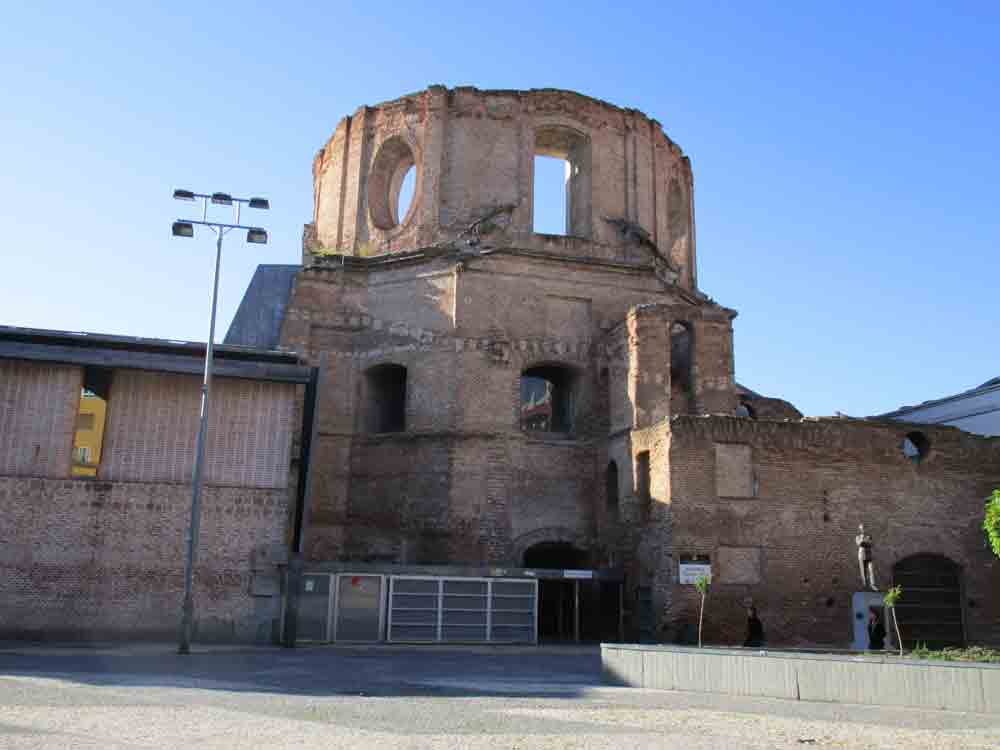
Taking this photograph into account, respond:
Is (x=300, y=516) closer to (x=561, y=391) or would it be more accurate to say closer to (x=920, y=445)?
(x=561, y=391)

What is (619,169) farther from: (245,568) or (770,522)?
(245,568)

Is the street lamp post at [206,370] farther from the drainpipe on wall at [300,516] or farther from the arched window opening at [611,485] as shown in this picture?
the arched window opening at [611,485]

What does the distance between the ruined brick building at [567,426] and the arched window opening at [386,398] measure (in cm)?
6

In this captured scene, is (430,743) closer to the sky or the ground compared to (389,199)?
closer to the ground

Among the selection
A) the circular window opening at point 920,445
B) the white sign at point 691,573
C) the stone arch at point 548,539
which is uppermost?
the circular window opening at point 920,445

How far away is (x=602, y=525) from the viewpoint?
24.6 meters

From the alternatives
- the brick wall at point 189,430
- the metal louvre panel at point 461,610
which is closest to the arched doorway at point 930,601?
the metal louvre panel at point 461,610

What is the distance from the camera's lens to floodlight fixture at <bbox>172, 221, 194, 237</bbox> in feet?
58.5

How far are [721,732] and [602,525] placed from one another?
15.9 m

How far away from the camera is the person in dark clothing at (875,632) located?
1911cm

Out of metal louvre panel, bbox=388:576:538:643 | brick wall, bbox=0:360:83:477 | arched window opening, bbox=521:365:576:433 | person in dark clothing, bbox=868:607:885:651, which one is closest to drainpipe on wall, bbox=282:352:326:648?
metal louvre panel, bbox=388:576:538:643

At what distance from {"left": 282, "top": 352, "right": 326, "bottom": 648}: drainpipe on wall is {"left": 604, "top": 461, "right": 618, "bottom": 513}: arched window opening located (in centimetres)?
765

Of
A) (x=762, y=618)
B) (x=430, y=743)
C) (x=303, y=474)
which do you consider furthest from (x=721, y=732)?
(x=303, y=474)

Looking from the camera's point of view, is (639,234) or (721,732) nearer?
(721,732)
